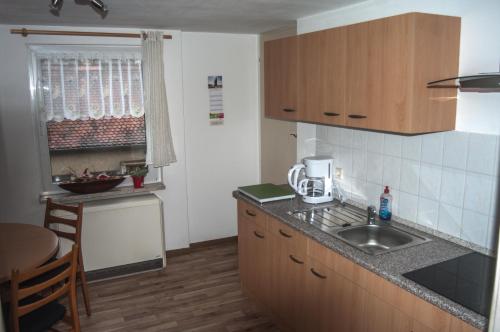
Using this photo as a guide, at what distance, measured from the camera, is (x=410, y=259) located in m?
2.09

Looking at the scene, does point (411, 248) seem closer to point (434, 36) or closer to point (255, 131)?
point (434, 36)

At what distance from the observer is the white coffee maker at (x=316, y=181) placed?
3064 mm

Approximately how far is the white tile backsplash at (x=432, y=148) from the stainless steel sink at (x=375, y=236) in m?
0.44

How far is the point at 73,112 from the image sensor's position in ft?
12.7

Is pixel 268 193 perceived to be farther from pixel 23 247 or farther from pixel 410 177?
pixel 23 247

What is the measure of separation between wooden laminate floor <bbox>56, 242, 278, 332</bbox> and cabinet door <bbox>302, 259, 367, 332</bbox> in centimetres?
71

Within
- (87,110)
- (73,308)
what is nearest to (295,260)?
(73,308)

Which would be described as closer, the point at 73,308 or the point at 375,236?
the point at 73,308

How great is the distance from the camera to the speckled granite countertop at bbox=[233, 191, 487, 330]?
5.41 feet

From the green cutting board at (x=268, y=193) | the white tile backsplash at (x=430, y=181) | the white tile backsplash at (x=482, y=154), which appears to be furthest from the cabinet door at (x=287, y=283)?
the white tile backsplash at (x=482, y=154)

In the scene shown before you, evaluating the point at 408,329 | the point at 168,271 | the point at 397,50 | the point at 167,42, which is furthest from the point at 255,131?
the point at 408,329

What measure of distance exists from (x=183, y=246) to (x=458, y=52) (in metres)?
3.27

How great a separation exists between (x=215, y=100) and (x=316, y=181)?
179 centimetres

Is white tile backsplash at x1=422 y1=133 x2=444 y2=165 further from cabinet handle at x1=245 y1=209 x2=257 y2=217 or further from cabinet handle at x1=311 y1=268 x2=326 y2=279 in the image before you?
cabinet handle at x1=245 y1=209 x2=257 y2=217
